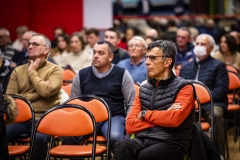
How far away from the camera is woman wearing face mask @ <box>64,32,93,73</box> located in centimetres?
896

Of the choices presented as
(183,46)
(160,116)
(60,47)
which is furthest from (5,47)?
(160,116)

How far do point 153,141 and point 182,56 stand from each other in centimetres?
418

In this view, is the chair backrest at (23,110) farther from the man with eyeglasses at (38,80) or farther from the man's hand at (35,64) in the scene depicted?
the man's hand at (35,64)

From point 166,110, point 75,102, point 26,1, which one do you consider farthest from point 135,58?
point 26,1

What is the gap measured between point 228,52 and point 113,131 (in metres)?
3.84

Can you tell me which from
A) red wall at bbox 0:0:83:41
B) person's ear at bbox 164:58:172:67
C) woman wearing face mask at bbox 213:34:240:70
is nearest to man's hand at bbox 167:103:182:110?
person's ear at bbox 164:58:172:67

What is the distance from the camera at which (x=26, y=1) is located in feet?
35.5

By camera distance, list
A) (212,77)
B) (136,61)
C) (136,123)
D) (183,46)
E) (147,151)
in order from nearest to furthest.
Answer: (147,151) → (136,123) → (212,77) → (136,61) → (183,46)

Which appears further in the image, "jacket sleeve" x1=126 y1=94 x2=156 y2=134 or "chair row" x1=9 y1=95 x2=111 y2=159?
"chair row" x1=9 y1=95 x2=111 y2=159

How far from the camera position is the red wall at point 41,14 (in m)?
10.9

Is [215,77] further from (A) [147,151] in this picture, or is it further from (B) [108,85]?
(A) [147,151]

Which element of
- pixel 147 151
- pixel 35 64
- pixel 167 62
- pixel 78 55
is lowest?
pixel 147 151

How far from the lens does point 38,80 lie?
5.60 metres

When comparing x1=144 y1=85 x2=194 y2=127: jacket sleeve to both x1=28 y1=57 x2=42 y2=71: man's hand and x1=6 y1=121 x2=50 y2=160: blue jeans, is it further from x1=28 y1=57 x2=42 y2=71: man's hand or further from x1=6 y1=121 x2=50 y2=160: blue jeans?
x1=28 y1=57 x2=42 y2=71: man's hand
